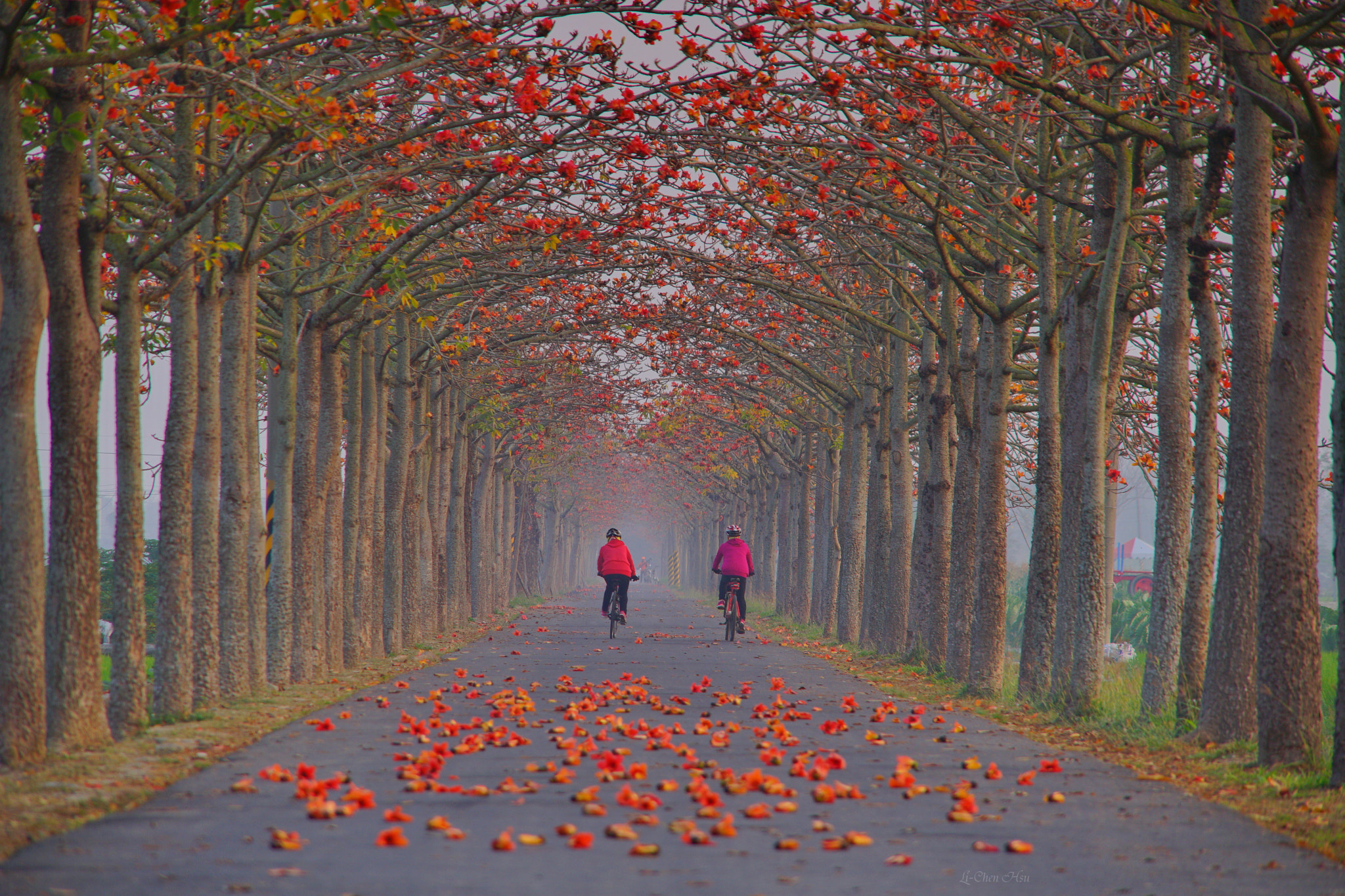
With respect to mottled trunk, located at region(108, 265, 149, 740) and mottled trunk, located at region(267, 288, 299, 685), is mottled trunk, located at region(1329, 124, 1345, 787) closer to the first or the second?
mottled trunk, located at region(108, 265, 149, 740)

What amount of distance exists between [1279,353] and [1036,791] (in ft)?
10.6

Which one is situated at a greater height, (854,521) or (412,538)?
(854,521)

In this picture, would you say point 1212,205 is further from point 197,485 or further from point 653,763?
point 197,485

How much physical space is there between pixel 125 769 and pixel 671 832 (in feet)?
11.1

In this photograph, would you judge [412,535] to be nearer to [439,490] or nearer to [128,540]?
[439,490]

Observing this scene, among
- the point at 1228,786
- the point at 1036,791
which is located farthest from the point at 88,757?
the point at 1228,786

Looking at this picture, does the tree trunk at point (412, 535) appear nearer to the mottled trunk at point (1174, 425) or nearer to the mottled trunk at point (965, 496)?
the mottled trunk at point (965, 496)

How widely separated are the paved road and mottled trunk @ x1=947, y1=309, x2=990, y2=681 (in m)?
5.47

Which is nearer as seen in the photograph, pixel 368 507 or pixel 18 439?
pixel 18 439

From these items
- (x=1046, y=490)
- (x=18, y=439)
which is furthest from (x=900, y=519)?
(x=18, y=439)

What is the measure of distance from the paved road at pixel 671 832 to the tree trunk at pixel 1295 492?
3.53 feet

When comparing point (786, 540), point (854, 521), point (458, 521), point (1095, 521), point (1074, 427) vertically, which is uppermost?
point (1074, 427)

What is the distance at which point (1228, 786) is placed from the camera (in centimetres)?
754

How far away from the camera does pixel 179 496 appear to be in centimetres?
989
